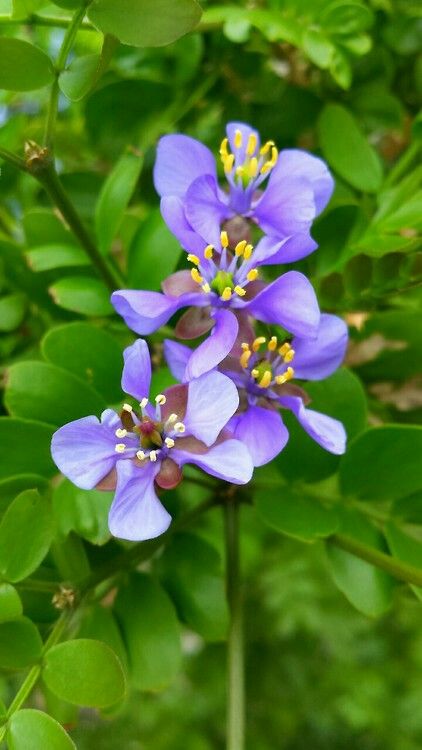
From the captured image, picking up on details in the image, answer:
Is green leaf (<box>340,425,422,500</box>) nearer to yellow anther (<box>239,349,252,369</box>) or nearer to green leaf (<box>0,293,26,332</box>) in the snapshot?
yellow anther (<box>239,349,252,369</box>)

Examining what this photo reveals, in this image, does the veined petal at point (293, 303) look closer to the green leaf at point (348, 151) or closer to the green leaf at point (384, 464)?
the green leaf at point (384, 464)

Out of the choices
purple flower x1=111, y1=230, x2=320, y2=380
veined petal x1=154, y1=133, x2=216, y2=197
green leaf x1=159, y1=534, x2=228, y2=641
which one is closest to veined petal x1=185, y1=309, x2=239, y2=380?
purple flower x1=111, y1=230, x2=320, y2=380

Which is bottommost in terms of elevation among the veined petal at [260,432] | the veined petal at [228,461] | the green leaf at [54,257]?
the green leaf at [54,257]

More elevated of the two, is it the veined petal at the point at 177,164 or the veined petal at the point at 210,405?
the veined petal at the point at 177,164

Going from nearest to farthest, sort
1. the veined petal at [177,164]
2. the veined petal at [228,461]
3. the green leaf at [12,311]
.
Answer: the veined petal at [228,461], the veined petal at [177,164], the green leaf at [12,311]

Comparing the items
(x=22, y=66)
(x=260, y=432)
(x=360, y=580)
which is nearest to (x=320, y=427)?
(x=260, y=432)

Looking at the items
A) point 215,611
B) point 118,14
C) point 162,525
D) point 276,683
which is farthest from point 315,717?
point 118,14

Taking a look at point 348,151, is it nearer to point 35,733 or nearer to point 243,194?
point 243,194

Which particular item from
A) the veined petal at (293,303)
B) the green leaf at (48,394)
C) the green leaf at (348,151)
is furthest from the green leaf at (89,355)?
the green leaf at (348,151)
